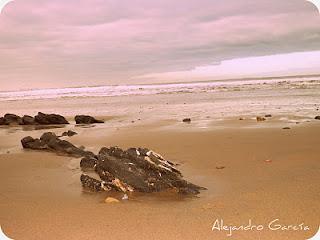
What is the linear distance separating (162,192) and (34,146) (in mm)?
5393

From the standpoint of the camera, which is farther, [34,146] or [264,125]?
[264,125]

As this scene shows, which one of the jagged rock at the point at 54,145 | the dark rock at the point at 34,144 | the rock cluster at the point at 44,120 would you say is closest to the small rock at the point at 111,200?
the jagged rock at the point at 54,145

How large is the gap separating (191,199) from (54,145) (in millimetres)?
5102

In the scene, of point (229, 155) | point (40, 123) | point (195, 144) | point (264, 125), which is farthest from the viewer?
point (40, 123)

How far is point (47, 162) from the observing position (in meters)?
7.91

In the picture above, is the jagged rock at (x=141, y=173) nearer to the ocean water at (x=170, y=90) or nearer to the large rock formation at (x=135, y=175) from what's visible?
the large rock formation at (x=135, y=175)

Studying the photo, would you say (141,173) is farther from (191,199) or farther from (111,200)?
(191,199)

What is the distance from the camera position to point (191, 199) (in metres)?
4.98

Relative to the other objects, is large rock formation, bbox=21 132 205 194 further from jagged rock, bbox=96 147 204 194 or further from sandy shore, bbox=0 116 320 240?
sandy shore, bbox=0 116 320 240

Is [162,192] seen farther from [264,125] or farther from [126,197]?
[264,125]

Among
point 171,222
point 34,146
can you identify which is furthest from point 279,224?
point 34,146

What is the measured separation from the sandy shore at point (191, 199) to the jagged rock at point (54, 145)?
38 cm

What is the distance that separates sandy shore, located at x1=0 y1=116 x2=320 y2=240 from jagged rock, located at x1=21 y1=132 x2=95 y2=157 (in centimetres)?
38
